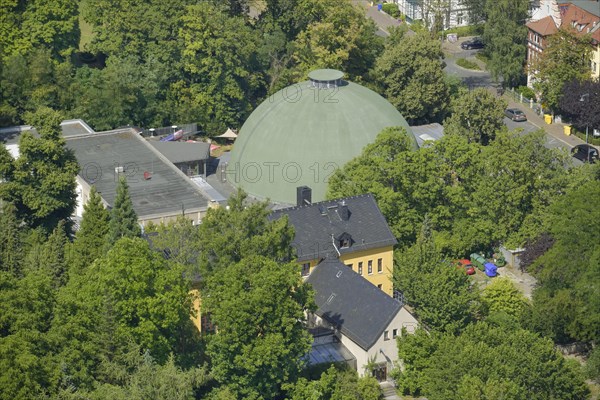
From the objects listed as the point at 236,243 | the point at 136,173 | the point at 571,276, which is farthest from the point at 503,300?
the point at 136,173

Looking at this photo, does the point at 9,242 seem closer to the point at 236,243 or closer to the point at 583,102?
the point at 236,243

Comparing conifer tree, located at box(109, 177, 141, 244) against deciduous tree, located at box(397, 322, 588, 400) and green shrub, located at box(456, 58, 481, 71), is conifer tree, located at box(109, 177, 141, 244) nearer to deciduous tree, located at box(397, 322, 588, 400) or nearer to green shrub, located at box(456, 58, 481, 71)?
deciduous tree, located at box(397, 322, 588, 400)

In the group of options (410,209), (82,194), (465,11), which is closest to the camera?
(410,209)

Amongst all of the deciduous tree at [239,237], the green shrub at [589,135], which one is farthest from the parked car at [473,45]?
the deciduous tree at [239,237]

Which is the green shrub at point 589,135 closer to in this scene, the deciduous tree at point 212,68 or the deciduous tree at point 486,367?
the deciduous tree at point 212,68

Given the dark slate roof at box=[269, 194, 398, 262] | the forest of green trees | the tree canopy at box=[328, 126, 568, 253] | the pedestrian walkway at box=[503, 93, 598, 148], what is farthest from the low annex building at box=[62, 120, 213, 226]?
the pedestrian walkway at box=[503, 93, 598, 148]

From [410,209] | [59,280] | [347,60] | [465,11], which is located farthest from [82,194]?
[465,11]

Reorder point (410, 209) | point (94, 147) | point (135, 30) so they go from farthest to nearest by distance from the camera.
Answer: point (135, 30) < point (94, 147) < point (410, 209)

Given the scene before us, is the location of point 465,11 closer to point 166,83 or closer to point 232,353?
point 166,83
